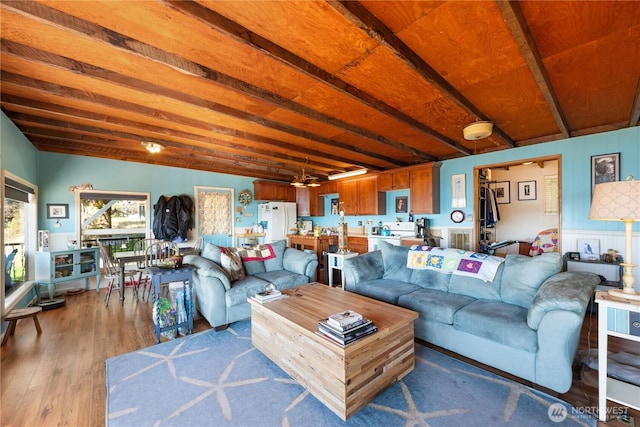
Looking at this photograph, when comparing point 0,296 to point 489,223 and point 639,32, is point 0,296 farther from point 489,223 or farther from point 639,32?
point 489,223

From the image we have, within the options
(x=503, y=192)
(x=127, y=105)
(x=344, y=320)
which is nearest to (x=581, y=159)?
(x=503, y=192)

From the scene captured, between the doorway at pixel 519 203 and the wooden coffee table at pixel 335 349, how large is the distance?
3.70 meters

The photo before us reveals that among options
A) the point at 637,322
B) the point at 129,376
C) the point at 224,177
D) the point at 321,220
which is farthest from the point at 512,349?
the point at 224,177

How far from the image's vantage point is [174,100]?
2490 mm

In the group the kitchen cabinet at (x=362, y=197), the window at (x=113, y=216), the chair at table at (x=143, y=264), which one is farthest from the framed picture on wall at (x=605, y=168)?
the window at (x=113, y=216)

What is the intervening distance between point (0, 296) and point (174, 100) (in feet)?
9.04

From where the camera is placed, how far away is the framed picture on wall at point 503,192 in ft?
20.7

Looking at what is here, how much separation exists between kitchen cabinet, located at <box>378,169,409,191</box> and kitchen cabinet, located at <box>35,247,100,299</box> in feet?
17.9

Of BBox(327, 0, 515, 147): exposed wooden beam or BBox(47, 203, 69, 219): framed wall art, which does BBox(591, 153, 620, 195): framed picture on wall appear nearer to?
BBox(327, 0, 515, 147): exposed wooden beam

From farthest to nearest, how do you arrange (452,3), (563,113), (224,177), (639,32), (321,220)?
1. (321,220)
2. (224,177)
3. (563,113)
4. (639,32)
5. (452,3)

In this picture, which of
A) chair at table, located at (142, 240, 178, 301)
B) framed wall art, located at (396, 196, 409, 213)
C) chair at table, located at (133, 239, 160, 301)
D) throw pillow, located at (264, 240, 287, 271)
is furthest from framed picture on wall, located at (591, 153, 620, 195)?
chair at table, located at (133, 239, 160, 301)

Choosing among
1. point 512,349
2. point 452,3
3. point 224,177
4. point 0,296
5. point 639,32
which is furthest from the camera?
point 224,177

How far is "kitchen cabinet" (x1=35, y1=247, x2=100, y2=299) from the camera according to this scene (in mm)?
3936

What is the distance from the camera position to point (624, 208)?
1651mm
